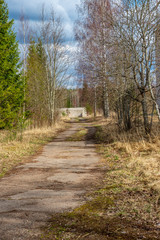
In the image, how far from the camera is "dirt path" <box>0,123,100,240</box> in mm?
3082

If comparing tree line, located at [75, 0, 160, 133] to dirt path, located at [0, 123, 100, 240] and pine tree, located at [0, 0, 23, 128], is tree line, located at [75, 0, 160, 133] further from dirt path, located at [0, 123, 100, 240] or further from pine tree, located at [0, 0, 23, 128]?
pine tree, located at [0, 0, 23, 128]

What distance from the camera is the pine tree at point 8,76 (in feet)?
48.5

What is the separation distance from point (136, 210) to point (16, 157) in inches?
231

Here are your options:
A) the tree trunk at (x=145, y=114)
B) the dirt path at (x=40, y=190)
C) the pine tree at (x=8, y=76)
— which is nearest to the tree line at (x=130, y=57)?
the tree trunk at (x=145, y=114)

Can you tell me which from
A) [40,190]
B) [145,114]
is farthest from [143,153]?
[40,190]

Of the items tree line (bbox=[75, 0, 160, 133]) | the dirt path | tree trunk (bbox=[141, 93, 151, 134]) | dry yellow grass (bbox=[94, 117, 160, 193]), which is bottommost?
the dirt path

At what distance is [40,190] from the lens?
4727mm

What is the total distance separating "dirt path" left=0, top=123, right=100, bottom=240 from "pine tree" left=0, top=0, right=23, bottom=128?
763cm

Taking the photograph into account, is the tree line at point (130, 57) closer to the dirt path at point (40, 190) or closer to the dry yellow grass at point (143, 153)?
the dry yellow grass at point (143, 153)

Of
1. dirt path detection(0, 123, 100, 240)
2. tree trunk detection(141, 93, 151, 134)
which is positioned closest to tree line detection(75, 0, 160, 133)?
tree trunk detection(141, 93, 151, 134)

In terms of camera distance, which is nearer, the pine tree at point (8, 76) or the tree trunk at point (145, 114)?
the tree trunk at point (145, 114)

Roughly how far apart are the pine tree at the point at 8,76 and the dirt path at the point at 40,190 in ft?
25.0

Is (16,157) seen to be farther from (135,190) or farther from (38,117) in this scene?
(38,117)

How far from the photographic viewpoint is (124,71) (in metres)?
9.78
